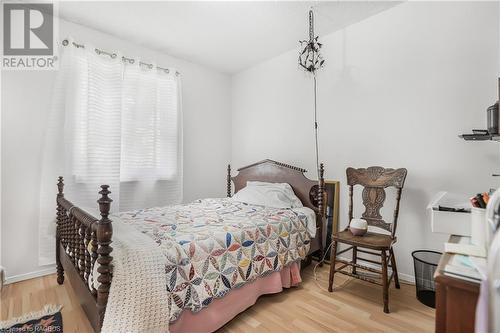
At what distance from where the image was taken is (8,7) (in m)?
2.37

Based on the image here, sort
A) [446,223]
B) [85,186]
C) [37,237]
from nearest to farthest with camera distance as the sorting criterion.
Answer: [446,223] → [37,237] → [85,186]

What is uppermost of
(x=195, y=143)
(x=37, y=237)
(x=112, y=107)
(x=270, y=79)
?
(x=270, y=79)

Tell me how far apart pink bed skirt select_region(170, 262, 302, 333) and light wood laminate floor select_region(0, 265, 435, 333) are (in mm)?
78

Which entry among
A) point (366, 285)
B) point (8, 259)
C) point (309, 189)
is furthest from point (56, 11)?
point (366, 285)

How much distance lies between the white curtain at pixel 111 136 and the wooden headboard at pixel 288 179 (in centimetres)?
91

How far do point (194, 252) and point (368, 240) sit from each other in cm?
139

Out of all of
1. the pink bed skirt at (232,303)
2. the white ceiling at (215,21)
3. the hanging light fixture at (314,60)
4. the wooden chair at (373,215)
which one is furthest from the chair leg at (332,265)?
the white ceiling at (215,21)

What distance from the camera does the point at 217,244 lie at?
1742 millimetres

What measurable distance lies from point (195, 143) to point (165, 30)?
4.94 feet

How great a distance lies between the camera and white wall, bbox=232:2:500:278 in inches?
80.3

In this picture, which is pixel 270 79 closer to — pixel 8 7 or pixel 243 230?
pixel 243 230

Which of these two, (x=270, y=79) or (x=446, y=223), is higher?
(x=270, y=79)

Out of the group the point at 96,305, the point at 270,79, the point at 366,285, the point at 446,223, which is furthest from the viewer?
the point at 270,79

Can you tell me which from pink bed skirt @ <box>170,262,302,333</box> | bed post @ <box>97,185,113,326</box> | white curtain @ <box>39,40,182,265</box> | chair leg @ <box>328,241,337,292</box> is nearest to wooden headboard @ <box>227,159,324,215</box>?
chair leg @ <box>328,241,337,292</box>
